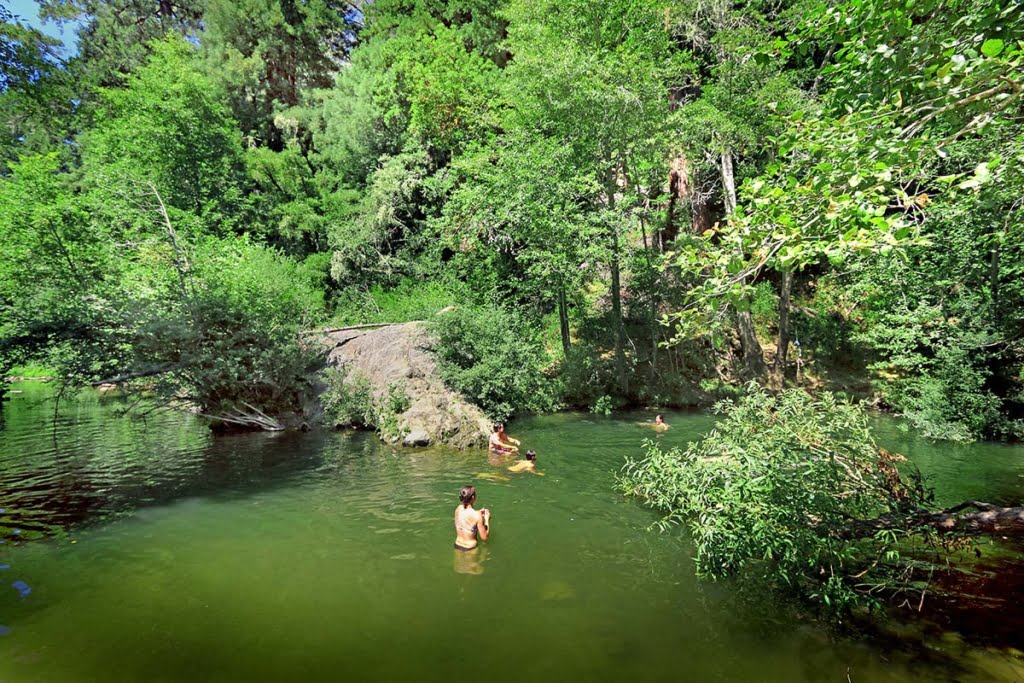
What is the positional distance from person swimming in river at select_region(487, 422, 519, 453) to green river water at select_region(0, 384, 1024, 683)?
0.76 m

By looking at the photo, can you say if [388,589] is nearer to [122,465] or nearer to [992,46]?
[992,46]

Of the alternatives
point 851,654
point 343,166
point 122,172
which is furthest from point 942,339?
point 122,172

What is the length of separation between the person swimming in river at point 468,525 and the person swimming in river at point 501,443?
17.2ft

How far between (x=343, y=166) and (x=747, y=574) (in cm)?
2811

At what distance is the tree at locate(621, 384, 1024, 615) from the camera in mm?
5066

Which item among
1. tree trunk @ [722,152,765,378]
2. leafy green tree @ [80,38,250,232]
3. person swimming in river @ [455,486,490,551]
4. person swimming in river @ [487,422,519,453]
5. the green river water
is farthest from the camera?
leafy green tree @ [80,38,250,232]

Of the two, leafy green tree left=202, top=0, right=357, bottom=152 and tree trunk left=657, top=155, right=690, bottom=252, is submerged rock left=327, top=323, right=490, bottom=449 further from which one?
leafy green tree left=202, top=0, right=357, bottom=152

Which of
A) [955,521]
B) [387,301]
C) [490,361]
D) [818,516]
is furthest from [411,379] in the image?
[955,521]

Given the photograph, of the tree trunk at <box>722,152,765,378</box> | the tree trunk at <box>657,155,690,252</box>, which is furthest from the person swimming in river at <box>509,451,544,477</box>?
the tree trunk at <box>657,155,690,252</box>

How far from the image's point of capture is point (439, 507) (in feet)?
31.2

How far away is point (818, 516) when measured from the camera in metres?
5.54

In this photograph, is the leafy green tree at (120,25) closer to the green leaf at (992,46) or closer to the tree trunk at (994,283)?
the green leaf at (992,46)

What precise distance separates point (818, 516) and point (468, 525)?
477 centimetres

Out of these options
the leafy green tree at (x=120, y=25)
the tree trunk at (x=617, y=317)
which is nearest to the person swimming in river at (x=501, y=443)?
the tree trunk at (x=617, y=317)
